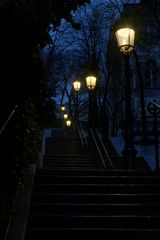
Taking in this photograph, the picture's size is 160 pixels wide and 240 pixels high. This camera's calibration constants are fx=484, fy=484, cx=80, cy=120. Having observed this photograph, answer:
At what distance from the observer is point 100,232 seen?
301 inches

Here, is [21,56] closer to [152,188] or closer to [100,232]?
[100,232]

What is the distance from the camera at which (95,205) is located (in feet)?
28.5

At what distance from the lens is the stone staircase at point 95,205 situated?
7.64 m

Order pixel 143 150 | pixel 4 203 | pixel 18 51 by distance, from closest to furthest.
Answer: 1. pixel 18 51
2. pixel 4 203
3. pixel 143 150

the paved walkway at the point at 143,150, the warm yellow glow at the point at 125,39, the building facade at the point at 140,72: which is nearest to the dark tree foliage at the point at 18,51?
the warm yellow glow at the point at 125,39

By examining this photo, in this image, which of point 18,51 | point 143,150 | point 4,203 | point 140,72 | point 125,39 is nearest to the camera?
point 18,51

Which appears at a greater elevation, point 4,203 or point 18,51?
point 18,51

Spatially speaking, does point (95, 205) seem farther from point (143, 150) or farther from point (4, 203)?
point (143, 150)

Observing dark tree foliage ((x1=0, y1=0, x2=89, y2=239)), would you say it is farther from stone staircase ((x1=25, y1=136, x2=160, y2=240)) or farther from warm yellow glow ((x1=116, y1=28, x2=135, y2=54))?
warm yellow glow ((x1=116, y1=28, x2=135, y2=54))

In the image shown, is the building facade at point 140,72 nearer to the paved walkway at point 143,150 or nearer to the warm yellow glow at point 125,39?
the paved walkway at point 143,150

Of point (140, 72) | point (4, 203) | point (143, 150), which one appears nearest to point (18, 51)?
point (4, 203)

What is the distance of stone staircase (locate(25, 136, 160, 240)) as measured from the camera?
764cm

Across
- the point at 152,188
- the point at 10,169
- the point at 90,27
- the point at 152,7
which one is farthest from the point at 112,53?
the point at 10,169

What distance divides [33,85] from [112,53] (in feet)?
92.2
